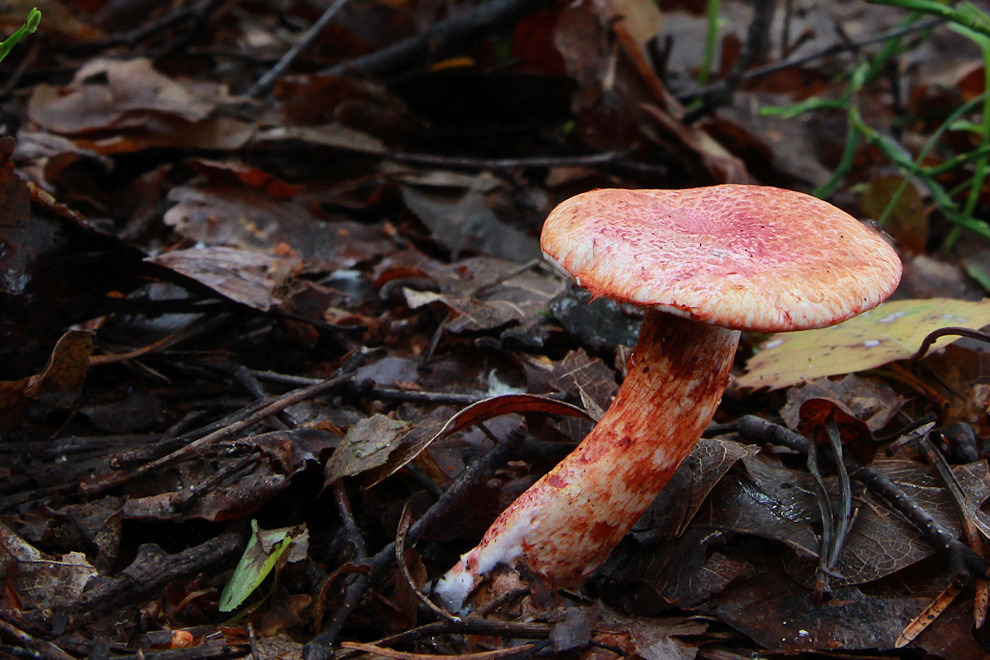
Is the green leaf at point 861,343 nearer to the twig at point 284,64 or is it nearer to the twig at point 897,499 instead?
the twig at point 897,499

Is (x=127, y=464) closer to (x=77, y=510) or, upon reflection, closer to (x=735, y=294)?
(x=77, y=510)

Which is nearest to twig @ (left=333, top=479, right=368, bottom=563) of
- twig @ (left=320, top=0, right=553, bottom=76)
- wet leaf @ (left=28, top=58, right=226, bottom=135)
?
Result: wet leaf @ (left=28, top=58, right=226, bottom=135)

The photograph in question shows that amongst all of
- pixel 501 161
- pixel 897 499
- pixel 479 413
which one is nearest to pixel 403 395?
pixel 479 413

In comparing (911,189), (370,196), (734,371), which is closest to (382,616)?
(734,371)

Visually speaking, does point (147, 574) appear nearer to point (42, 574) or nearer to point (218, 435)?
point (42, 574)

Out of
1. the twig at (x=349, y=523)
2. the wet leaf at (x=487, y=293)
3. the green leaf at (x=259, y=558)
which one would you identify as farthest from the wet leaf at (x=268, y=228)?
the green leaf at (x=259, y=558)
